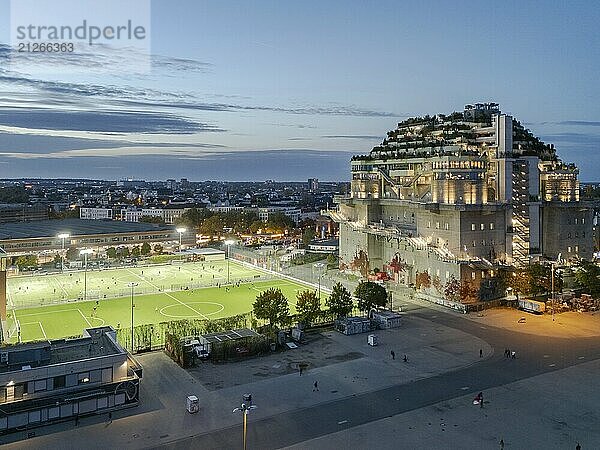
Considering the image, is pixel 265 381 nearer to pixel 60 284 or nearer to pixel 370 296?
pixel 370 296

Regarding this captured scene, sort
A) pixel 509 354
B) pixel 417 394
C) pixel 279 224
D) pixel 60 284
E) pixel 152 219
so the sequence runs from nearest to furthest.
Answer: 1. pixel 417 394
2. pixel 509 354
3. pixel 60 284
4. pixel 279 224
5. pixel 152 219

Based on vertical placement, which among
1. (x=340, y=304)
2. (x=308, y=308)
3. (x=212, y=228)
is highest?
(x=212, y=228)

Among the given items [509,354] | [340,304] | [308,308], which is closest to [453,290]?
[340,304]

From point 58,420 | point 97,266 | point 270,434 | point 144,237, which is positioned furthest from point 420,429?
point 144,237

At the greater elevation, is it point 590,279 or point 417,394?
point 590,279

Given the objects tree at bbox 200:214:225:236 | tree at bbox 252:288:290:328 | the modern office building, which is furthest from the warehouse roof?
tree at bbox 252:288:290:328

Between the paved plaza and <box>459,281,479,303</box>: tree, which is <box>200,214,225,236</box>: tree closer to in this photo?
<box>459,281,479,303</box>: tree
